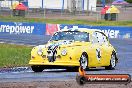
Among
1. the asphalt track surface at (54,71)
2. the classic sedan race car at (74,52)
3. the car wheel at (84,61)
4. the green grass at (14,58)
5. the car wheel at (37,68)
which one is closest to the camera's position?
the asphalt track surface at (54,71)

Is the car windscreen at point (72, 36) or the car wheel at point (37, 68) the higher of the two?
the car windscreen at point (72, 36)

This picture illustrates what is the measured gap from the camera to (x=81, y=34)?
1842 cm

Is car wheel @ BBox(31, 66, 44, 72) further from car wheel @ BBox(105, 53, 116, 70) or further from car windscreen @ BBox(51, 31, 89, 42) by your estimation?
car wheel @ BBox(105, 53, 116, 70)

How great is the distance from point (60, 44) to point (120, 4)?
83102mm

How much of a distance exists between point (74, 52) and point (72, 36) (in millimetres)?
1311

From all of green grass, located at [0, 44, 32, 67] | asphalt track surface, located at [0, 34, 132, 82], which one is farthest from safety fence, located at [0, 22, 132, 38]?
green grass, located at [0, 44, 32, 67]

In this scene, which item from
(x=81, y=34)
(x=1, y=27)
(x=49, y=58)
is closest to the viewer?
(x=49, y=58)

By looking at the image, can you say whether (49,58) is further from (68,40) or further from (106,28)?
(106,28)

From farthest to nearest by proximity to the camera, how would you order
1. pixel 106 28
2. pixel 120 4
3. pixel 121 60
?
pixel 120 4
pixel 106 28
pixel 121 60

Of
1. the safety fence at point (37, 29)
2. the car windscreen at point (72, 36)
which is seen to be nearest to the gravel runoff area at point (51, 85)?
the car windscreen at point (72, 36)

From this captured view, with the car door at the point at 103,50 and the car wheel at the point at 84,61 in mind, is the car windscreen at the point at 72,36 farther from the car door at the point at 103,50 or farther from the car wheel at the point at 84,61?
the car wheel at the point at 84,61

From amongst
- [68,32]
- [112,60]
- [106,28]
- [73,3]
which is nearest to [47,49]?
[68,32]

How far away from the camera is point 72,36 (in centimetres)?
1816

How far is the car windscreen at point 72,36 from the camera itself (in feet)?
59.5
